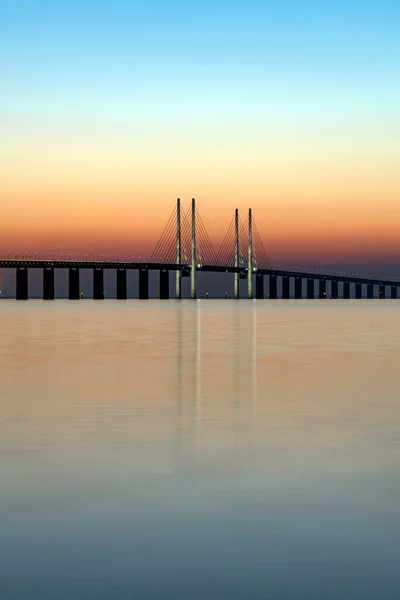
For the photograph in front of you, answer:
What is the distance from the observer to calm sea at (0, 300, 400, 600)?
24.0ft

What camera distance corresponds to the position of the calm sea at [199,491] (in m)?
7.30

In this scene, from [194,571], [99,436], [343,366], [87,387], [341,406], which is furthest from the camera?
[343,366]

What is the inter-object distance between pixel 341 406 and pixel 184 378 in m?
7.24

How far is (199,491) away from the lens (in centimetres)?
1038

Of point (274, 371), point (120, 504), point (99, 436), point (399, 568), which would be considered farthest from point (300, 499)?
point (274, 371)

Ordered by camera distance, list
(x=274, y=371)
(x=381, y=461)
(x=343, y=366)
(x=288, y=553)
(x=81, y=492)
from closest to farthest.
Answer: (x=288, y=553), (x=81, y=492), (x=381, y=461), (x=274, y=371), (x=343, y=366)

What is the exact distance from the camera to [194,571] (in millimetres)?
7445

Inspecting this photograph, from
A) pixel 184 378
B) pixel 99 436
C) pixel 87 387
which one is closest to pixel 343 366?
pixel 184 378

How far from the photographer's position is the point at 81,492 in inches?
408

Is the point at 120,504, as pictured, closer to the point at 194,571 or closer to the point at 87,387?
the point at 194,571

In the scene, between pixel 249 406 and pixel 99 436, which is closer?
pixel 99 436

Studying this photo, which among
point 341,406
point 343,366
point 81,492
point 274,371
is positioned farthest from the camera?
point 343,366

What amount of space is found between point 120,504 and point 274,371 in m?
18.6

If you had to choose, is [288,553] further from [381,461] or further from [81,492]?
[381,461]
